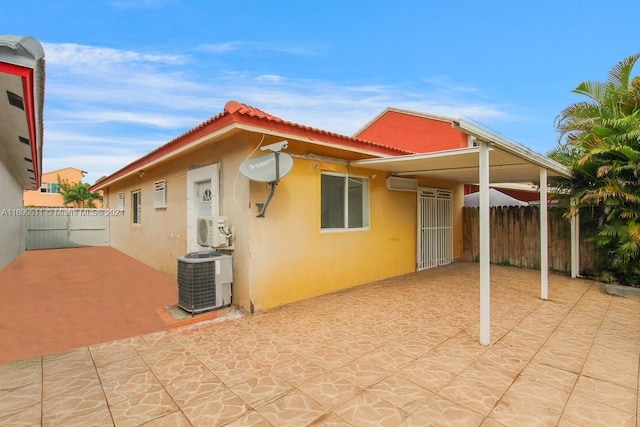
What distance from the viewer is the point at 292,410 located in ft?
9.42

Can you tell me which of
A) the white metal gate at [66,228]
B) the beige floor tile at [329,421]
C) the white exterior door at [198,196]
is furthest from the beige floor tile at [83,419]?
the white metal gate at [66,228]

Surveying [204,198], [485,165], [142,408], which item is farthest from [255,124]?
[142,408]

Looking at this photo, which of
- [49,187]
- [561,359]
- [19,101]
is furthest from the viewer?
[49,187]

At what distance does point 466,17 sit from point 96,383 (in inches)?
432

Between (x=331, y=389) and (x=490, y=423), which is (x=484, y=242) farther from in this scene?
(x=331, y=389)

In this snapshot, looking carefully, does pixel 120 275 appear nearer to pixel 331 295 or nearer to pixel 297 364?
pixel 331 295

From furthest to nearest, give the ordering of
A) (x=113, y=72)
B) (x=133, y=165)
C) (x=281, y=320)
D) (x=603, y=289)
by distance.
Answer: (x=133, y=165) < (x=113, y=72) < (x=603, y=289) < (x=281, y=320)

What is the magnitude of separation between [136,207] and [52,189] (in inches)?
1592

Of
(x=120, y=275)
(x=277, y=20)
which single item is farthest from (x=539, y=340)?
(x=120, y=275)

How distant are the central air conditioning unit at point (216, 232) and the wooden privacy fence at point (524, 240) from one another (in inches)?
359

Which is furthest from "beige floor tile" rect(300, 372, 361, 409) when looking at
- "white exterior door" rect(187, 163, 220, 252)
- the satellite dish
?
"white exterior door" rect(187, 163, 220, 252)

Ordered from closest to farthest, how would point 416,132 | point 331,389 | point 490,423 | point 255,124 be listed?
point 490,423 < point 331,389 < point 255,124 < point 416,132

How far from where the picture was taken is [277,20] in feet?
27.7

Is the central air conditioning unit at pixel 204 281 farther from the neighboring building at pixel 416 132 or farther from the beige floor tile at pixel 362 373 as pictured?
the neighboring building at pixel 416 132
